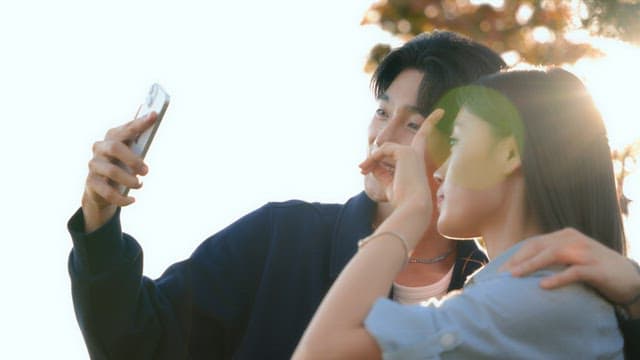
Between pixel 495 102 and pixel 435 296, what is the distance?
4.50ft

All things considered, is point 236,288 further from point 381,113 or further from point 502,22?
point 502,22

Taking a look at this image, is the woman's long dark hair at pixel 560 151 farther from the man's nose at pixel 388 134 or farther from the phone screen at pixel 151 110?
the man's nose at pixel 388 134

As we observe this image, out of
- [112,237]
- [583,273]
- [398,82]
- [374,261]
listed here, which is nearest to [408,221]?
[374,261]

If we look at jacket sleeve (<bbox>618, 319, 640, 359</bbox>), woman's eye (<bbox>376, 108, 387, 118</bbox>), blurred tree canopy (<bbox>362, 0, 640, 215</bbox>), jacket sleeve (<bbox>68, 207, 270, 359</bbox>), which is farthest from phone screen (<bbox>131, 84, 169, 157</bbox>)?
blurred tree canopy (<bbox>362, 0, 640, 215</bbox>)

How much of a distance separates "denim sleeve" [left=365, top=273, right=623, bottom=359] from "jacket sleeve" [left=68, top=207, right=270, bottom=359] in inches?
51.1

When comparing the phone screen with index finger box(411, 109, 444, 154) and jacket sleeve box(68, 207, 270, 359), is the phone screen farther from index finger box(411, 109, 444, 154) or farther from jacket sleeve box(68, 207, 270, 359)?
index finger box(411, 109, 444, 154)

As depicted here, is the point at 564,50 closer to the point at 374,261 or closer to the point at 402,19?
→ the point at 402,19

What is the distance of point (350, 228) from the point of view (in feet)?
15.2

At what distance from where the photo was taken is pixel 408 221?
3049 mm

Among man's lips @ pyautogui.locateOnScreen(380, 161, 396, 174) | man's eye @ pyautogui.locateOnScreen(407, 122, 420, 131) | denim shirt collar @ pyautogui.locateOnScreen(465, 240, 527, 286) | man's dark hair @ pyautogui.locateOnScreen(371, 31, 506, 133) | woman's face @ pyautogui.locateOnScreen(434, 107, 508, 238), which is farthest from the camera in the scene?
man's dark hair @ pyautogui.locateOnScreen(371, 31, 506, 133)

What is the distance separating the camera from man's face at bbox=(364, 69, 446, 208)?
14.9 ft

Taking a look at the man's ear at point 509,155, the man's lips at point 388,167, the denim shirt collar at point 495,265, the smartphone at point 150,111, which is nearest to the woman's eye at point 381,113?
the man's lips at point 388,167

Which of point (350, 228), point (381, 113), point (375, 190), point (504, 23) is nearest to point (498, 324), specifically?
point (375, 190)

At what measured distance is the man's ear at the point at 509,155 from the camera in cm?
321
